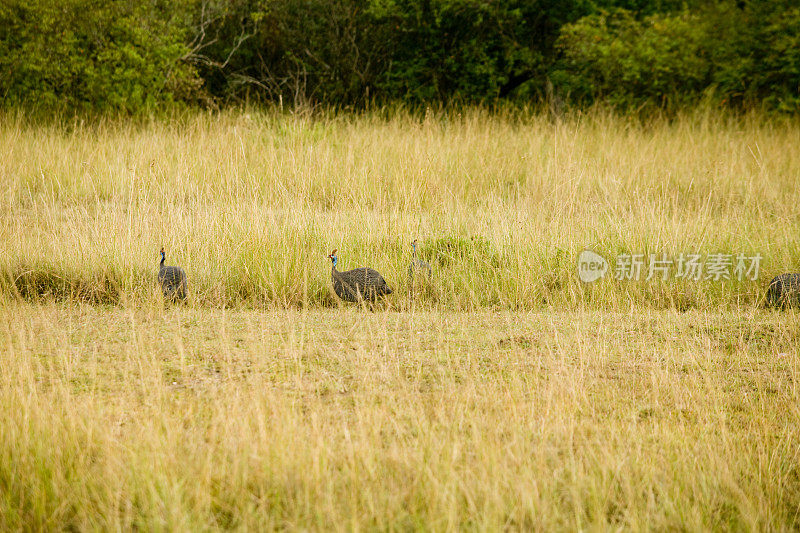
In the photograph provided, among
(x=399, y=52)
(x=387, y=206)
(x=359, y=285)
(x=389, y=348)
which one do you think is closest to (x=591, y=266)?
(x=359, y=285)

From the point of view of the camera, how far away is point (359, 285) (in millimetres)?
5090

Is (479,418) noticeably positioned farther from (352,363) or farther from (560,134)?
(560,134)

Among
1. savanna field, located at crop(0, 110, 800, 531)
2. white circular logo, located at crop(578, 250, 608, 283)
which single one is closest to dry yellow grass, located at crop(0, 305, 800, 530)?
savanna field, located at crop(0, 110, 800, 531)

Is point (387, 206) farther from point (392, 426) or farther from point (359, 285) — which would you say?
point (392, 426)

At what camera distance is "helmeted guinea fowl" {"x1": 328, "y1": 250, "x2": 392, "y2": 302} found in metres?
5.08

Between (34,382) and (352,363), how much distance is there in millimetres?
1604

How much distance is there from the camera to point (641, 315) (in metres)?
5.05

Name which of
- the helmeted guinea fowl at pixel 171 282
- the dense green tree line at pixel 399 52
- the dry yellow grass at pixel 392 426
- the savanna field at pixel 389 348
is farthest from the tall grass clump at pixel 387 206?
the dense green tree line at pixel 399 52

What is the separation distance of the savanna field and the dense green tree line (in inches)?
115

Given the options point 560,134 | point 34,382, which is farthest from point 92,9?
point 34,382

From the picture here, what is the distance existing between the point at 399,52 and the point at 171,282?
12.3 metres

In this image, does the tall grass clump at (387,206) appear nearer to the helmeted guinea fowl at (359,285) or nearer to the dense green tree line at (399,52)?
the helmeted guinea fowl at (359,285)

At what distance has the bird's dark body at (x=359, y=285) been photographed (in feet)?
16.7

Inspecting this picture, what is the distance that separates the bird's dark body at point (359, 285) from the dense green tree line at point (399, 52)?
22.4ft
